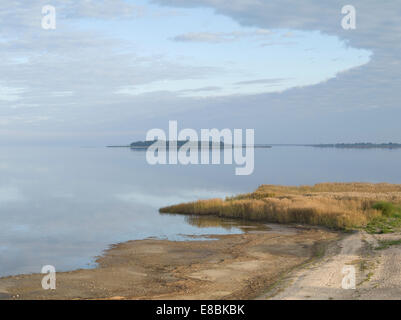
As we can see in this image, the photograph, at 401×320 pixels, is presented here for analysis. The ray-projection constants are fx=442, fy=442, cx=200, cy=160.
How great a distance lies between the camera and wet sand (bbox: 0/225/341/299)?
15.5 meters

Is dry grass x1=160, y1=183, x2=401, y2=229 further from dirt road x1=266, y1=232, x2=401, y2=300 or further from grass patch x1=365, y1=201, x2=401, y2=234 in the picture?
dirt road x1=266, y1=232, x2=401, y2=300

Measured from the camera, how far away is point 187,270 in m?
18.8

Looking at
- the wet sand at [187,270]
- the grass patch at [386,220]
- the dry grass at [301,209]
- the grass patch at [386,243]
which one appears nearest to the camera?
the wet sand at [187,270]

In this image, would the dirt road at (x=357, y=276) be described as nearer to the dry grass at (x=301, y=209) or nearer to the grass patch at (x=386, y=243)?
the grass patch at (x=386, y=243)

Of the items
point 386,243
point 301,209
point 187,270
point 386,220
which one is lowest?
point 187,270

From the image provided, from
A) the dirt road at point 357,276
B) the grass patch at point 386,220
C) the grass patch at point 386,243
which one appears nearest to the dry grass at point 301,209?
the grass patch at point 386,220

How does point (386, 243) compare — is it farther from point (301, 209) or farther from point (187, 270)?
point (301, 209)

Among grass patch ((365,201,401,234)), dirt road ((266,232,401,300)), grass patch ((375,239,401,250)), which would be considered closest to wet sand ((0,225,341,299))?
dirt road ((266,232,401,300))

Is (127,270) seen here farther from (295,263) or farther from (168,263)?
(295,263)

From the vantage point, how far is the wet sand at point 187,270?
1547 centimetres

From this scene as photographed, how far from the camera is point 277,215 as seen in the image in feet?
108

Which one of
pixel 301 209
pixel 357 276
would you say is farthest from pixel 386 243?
pixel 301 209
